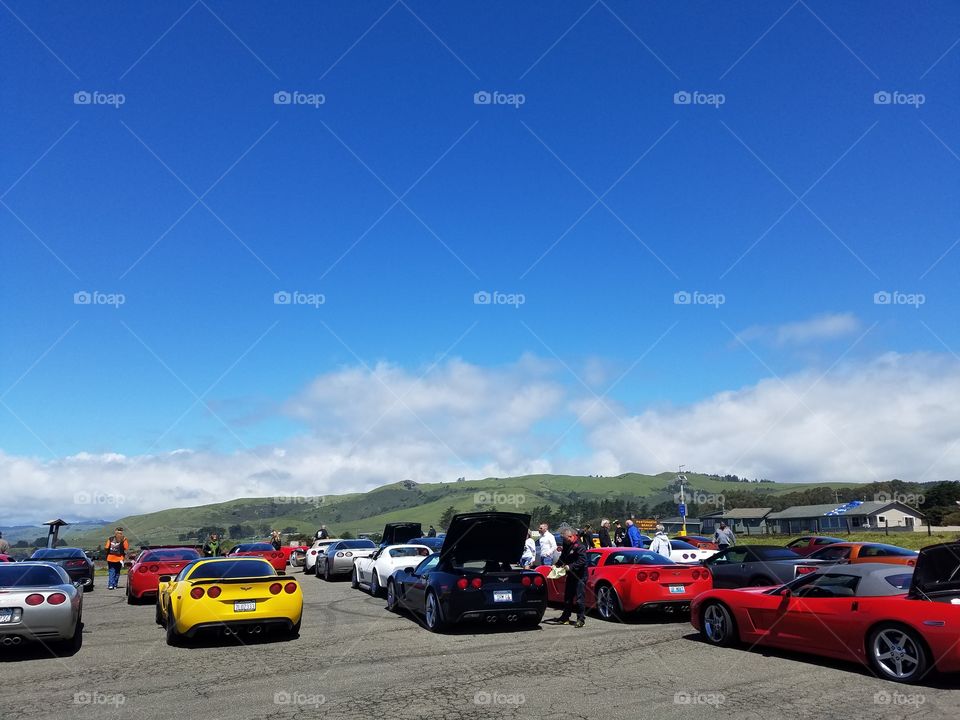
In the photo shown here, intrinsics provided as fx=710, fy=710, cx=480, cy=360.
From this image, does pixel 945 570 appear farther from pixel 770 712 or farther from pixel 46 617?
pixel 46 617

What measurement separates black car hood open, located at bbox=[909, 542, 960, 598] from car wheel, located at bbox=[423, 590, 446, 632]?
21.4 ft

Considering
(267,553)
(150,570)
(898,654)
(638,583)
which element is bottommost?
(267,553)

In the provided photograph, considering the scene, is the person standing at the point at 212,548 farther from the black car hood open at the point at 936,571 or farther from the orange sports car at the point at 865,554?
the black car hood open at the point at 936,571

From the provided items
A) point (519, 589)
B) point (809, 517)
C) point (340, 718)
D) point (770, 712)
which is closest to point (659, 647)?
point (519, 589)

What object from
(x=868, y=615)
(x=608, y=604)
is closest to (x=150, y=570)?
(x=608, y=604)

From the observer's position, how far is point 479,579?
1104 centimetres

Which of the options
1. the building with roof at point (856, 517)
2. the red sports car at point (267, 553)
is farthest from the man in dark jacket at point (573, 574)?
the building with roof at point (856, 517)

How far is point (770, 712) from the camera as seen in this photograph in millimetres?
6527

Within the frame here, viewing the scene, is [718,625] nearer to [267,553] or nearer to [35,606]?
[35,606]

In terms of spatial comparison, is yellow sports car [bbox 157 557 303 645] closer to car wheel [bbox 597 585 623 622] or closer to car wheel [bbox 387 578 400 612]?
car wheel [bbox 387 578 400 612]

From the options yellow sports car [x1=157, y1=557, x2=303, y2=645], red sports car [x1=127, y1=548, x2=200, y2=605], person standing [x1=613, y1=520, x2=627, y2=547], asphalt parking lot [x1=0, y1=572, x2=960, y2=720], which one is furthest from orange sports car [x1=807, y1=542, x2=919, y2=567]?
red sports car [x1=127, y1=548, x2=200, y2=605]

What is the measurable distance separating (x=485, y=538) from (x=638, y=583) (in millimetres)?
2676

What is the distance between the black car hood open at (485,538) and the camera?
1157 centimetres

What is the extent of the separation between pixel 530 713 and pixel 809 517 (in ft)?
366
